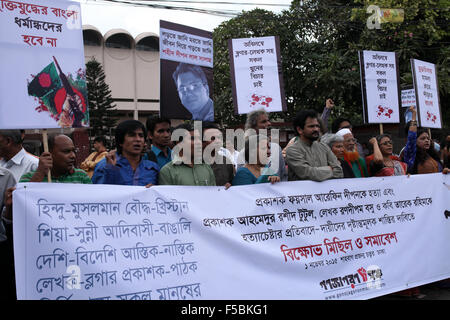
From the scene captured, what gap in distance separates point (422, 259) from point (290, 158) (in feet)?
5.46

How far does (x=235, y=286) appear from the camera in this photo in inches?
121

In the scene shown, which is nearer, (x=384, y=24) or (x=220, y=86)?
(x=384, y=24)

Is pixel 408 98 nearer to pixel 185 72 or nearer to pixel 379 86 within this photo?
pixel 379 86

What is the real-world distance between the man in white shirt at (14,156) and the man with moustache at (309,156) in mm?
2299

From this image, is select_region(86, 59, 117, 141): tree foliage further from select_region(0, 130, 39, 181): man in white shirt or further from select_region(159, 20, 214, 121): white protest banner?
select_region(0, 130, 39, 181): man in white shirt

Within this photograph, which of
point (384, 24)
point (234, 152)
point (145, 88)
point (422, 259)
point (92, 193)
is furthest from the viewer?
point (145, 88)

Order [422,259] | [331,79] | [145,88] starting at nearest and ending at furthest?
[422,259] → [331,79] → [145,88]

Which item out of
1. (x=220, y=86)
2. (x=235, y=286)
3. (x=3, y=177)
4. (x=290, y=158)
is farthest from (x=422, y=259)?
(x=220, y=86)

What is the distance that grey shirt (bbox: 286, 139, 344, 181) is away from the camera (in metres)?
3.85

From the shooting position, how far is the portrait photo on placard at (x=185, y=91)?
14.4 feet

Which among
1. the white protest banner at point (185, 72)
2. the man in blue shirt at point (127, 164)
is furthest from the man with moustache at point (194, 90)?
the man in blue shirt at point (127, 164)

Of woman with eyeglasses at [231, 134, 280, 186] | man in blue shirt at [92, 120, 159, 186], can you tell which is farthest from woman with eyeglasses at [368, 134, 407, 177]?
man in blue shirt at [92, 120, 159, 186]

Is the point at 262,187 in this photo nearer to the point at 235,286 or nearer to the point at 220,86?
the point at 235,286

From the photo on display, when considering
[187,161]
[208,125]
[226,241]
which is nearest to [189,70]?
[208,125]
